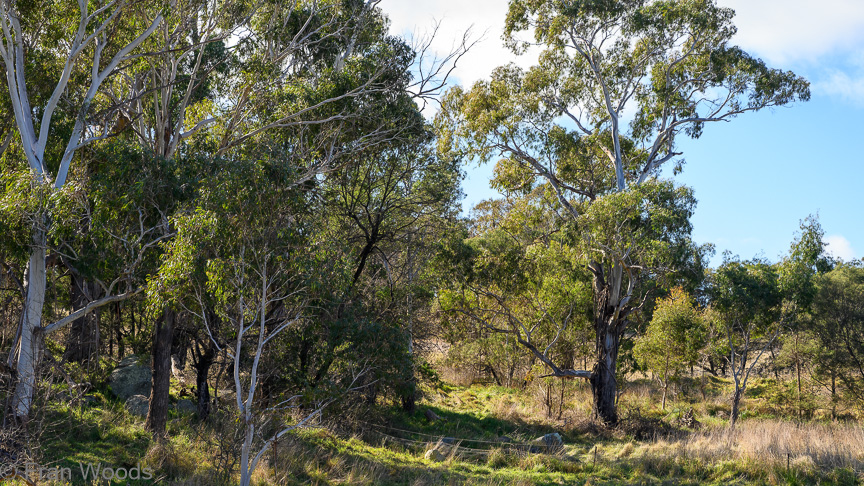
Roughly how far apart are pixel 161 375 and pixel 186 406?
3280 mm

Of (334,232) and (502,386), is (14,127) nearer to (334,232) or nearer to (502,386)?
(334,232)

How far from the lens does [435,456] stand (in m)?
15.5

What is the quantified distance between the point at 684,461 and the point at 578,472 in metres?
2.56

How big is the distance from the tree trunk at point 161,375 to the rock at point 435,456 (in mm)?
6034

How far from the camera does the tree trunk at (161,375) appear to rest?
13.2 metres

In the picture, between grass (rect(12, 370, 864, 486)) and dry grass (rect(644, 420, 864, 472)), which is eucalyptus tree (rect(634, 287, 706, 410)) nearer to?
grass (rect(12, 370, 864, 486))

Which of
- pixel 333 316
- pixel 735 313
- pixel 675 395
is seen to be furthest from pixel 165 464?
→ pixel 675 395

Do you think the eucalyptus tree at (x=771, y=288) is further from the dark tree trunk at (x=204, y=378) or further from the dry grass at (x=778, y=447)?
the dark tree trunk at (x=204, y=378)

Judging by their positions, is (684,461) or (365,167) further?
(365,167)

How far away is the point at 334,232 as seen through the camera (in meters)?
19.2

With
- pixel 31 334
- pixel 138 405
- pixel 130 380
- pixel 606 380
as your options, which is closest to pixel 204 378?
pixel 138 405

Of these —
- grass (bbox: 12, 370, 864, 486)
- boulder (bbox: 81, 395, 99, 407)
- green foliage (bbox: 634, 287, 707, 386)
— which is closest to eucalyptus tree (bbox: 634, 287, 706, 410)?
green foliage (bbox: 634, 287, 707, 386)

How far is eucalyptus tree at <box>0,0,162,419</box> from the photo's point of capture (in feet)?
37.3

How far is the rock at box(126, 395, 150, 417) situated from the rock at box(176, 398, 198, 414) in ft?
3.26
